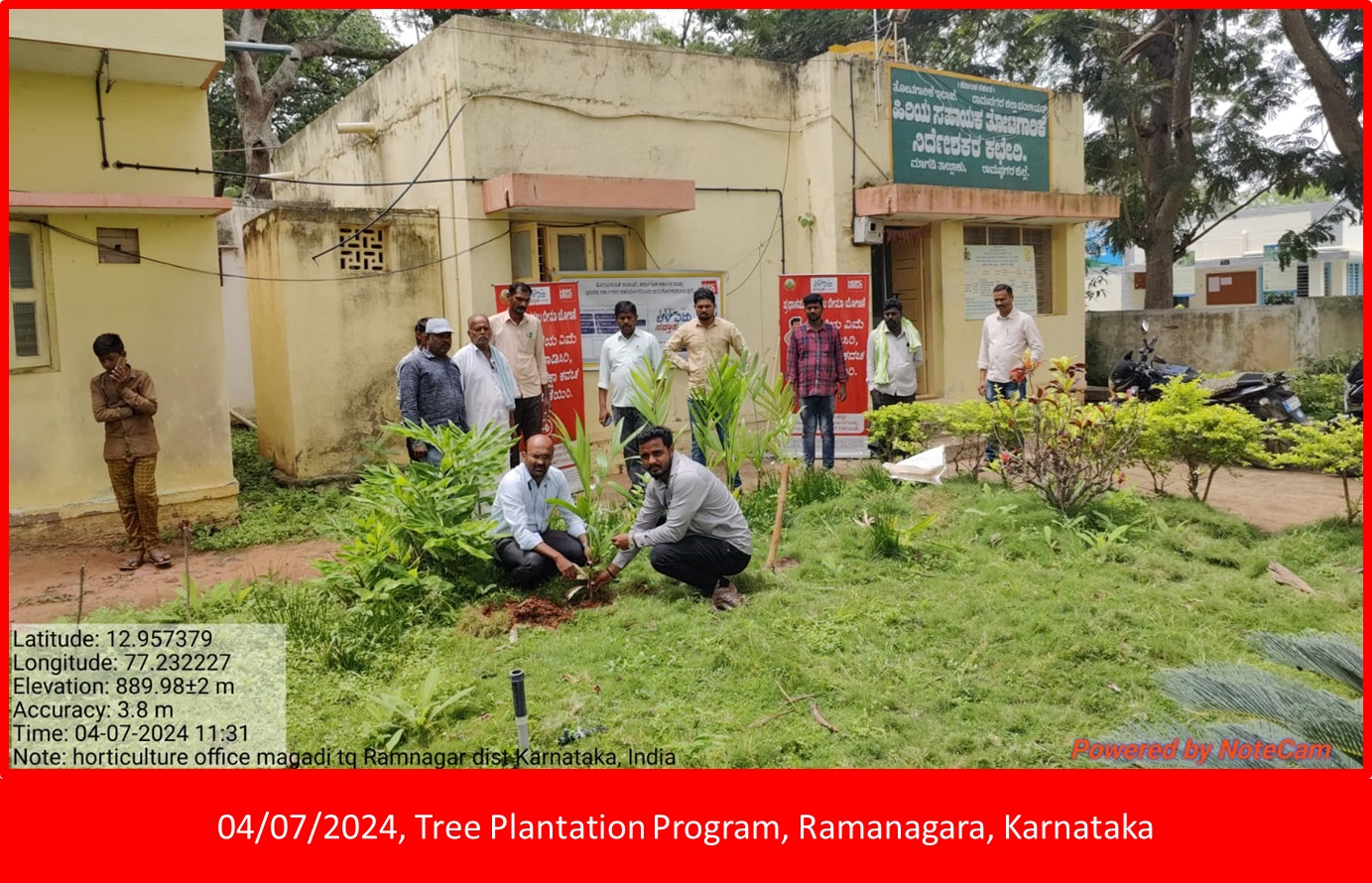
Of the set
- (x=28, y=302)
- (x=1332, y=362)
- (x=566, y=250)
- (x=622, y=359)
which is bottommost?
(x=1332, y=362)

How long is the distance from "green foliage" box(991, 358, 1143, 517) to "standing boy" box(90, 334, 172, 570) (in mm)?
5840

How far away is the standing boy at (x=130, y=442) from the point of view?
21.9 ft

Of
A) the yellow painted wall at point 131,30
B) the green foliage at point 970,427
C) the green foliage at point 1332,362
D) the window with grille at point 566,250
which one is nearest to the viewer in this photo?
the yellow painted wall at point 131,30

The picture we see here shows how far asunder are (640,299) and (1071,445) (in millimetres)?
4847

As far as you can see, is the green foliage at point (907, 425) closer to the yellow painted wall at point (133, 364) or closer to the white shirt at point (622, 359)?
the white shirt at point (622, 359)

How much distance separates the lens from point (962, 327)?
40.1ft

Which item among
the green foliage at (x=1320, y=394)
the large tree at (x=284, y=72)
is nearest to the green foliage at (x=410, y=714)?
the green foliage at (x=1320, y=394)

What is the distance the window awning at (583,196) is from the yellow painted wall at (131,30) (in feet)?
8.12

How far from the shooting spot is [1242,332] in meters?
14.8

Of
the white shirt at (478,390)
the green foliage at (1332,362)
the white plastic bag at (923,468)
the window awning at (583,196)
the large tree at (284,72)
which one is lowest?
the white plastic bag at (923,468)

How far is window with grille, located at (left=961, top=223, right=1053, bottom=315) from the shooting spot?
12734 mm

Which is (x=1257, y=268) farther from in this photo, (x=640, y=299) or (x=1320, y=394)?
(x=640, y=299)

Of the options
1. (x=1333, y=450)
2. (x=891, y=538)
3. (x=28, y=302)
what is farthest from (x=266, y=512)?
(x=1333, y=450)

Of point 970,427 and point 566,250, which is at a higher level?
point 566,250
